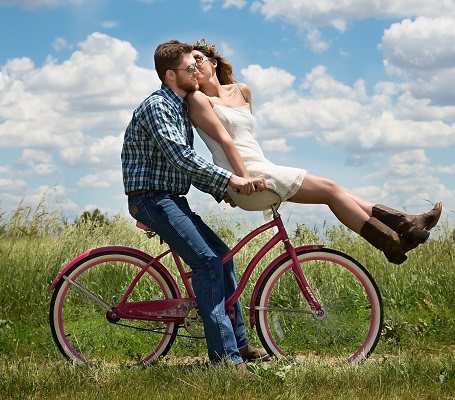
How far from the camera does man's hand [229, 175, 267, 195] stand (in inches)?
197

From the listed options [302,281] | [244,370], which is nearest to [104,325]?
[244,370]

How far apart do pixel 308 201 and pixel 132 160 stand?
4.05 feet

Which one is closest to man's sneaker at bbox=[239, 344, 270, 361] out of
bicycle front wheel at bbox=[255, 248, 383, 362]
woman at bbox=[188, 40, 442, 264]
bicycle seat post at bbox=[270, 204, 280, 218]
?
bicycle front wheel at bbox=[255, 248, 383, 362]

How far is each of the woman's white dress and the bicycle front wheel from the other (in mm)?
554

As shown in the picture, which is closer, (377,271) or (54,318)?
(54,318)

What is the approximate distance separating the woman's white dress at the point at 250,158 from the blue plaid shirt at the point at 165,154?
208 millimetres

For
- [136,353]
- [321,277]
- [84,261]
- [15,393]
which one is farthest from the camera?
[321,277]

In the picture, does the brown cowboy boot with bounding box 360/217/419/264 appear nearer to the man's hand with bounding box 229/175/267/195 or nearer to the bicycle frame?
the bicycle frame

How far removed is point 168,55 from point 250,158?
887mm

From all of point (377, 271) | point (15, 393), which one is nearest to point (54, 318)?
point (15, 393)

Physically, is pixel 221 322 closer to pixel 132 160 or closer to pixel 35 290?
pixel 132 160

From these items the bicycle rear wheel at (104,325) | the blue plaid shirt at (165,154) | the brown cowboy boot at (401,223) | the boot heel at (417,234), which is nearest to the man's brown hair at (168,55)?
the blue plaid shirt at (165,154)

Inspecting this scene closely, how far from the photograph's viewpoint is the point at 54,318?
219 inches

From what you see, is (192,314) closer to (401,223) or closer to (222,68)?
(401,223)
